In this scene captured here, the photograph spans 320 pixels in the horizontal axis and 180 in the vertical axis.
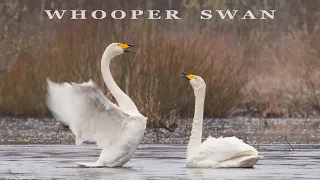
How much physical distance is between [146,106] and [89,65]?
2480 mm

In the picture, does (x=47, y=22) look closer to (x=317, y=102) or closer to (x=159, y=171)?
(x=317, y=102)

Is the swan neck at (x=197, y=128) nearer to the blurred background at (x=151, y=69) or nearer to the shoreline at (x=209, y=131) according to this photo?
the shoreline at (x=209, y=131)

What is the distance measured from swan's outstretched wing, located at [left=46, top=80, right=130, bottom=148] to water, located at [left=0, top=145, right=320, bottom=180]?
52 centimetres

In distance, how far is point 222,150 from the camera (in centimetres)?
1806

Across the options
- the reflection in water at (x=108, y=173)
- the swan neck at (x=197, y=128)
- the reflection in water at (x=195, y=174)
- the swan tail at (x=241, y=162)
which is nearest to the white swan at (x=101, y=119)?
the reflection in water at (x=108, y=173)

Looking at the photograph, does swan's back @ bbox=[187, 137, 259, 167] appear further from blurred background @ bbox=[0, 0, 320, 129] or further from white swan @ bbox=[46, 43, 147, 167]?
blurred background @ bbox=[0, 0, 320, 129]

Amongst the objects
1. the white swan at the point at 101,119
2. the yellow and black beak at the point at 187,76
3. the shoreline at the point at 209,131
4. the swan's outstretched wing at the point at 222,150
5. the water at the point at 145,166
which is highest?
the yellow and black beak at the point at 187,76

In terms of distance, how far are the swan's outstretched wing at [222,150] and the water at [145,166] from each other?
240 millimetres

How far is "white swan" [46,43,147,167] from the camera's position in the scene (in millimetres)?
17875

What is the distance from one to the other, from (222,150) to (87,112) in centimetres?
188

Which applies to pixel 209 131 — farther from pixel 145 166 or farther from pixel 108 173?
Answer: pixel 108 173

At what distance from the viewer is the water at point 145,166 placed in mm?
16781

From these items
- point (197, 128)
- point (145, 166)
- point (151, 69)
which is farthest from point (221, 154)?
point (151, 69)

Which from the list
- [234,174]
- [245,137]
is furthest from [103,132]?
[245,137]
